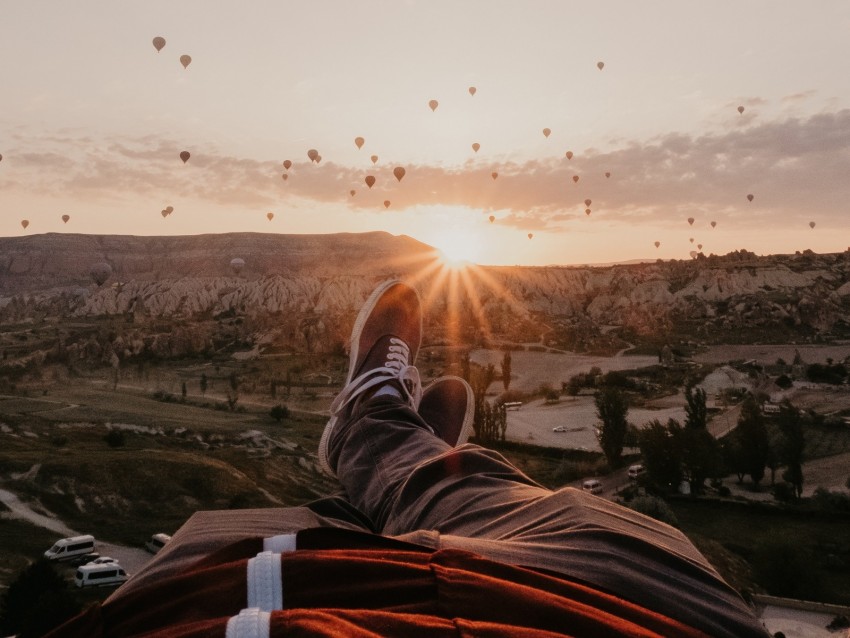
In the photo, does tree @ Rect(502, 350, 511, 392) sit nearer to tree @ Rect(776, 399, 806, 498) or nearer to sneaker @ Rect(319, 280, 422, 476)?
tree @ Rect(776, 399, 806, 498)

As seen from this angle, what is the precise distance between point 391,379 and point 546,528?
67.2 inches

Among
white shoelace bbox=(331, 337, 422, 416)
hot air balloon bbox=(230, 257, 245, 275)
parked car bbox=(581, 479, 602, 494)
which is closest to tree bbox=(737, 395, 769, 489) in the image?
parked car bbox=(581, 479, 602, 494)

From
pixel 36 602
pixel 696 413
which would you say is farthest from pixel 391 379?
pixel 696 413

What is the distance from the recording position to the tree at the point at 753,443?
282 inches

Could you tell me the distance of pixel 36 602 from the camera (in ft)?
→ 9.77

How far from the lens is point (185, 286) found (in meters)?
59.6

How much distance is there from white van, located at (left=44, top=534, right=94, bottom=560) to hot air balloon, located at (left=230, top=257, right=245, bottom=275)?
2768 inches

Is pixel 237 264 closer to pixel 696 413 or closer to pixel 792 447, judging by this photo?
pixel 696 413

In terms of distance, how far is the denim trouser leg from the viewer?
0.87 m

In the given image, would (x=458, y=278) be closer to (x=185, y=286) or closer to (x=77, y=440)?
(x=185, y=286)

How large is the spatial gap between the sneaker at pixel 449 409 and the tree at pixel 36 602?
5.72ft

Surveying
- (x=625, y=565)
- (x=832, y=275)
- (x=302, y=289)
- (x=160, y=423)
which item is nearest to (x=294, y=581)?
(x=625, y=565)

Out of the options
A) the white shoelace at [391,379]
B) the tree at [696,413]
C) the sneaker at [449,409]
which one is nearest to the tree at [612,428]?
the tree at [696,413]

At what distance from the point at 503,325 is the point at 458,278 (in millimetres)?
29232
